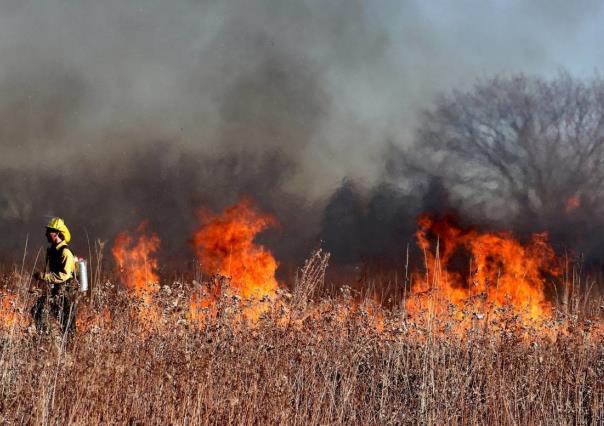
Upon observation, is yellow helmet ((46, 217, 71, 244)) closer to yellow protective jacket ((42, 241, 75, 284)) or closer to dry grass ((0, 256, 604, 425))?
yellow protective jacket ((42, 241, 75, 284))

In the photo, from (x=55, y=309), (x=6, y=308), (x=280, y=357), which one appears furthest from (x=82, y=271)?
(x=280, y=357)

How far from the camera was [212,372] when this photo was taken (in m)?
5.95

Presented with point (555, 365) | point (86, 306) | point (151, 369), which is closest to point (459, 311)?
point (555, 365)

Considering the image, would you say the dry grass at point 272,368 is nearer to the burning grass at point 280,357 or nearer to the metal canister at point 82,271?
the burning grass at point 280,357

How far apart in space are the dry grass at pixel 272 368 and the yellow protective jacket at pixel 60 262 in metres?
2.01

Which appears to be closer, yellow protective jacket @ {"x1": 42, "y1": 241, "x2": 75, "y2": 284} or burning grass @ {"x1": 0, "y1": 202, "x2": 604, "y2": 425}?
burning grass @ {"x1": 0, "y1": 202, "x2": 604, "y2": 425}

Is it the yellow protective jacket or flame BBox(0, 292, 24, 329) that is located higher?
the yellow protective jacket

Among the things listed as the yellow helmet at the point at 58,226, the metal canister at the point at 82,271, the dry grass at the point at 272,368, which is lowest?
the dry grass at the point at 272,368

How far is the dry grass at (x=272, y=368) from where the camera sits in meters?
5.26

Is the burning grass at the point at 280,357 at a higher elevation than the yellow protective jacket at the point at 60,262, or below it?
below

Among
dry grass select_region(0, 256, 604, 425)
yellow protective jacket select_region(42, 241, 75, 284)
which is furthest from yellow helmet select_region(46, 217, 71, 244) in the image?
dry grass select_region(0, 256, 604, 425)

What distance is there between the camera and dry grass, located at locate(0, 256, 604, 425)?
5258 mm

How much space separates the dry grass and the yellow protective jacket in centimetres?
201

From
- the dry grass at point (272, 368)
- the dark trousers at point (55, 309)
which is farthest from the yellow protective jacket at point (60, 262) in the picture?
the dry grass at point (272, 368)
